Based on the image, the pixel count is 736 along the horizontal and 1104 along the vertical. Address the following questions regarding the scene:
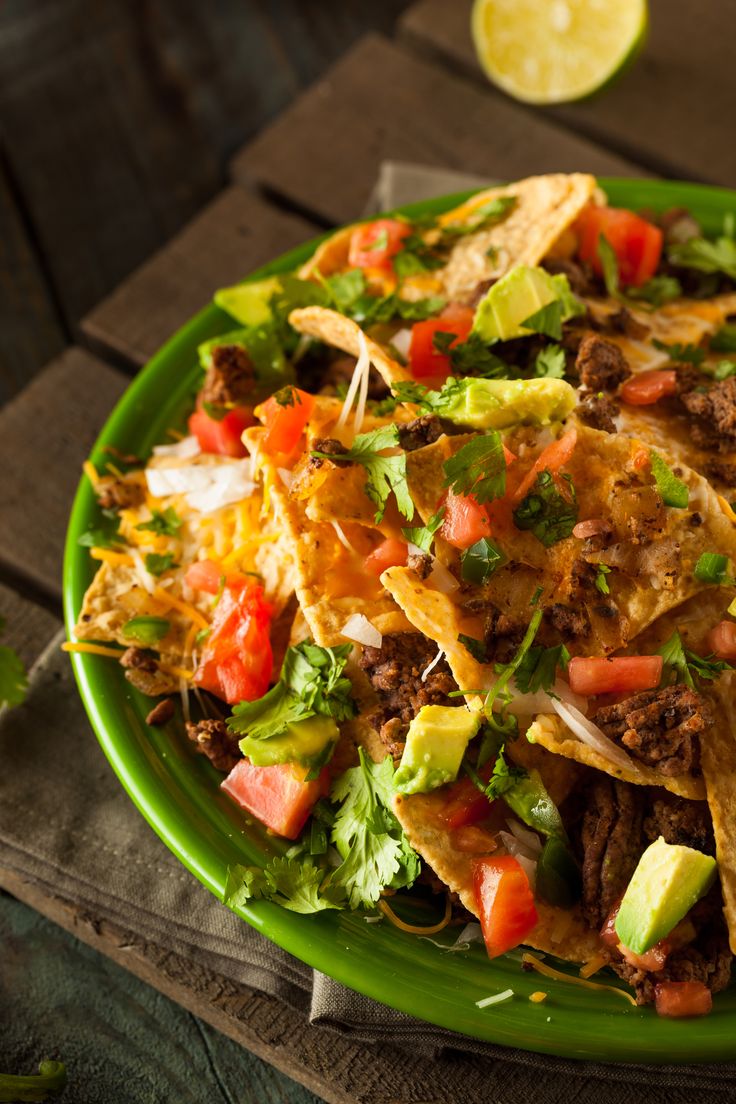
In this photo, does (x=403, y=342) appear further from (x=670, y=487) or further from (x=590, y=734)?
(x=590, y=734)

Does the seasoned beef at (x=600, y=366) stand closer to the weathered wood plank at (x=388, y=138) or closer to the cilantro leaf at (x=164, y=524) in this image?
the cilantro leaf at (x=164, y=524)

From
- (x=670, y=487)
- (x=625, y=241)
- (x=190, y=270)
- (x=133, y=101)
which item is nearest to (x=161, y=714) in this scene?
(x=670, y=487)

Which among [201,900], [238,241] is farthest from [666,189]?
[201,900]

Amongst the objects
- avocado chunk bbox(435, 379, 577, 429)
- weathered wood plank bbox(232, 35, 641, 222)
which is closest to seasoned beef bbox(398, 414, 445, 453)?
avocado chunk bbox(435, 379, 577, 429)

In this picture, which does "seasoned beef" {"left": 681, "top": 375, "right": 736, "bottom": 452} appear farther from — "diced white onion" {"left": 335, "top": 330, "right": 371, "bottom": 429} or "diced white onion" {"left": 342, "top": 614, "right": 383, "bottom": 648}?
"diced white onion" {"left": 342, "top": 614, "right": 383, "bottom": 648}

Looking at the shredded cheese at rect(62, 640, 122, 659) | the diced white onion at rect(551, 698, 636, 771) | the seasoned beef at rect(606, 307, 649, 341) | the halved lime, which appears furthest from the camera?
the halved lime

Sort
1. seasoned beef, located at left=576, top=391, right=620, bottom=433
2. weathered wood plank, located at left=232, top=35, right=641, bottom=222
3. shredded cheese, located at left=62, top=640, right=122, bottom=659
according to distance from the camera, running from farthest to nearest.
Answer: weathered wood plank, located at left=232, top=35, right=641, bottom=222 < shredded cheese, located at left=62, top=640, right=122, bottom=659 < seasoned beef, located at left=576, top=391, right=620, bottom=433
